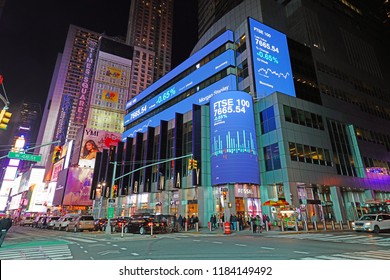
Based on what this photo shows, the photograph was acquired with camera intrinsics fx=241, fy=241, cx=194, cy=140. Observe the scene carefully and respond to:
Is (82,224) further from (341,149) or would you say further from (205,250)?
(341,149)

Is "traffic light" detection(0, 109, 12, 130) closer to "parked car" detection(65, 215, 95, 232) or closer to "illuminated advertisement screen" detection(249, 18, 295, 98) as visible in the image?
"parked car" detection(65, 215, 95, 232)

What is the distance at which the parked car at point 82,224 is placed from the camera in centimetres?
2947

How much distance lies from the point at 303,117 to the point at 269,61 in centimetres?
1183

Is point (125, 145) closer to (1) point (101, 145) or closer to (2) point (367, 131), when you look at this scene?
(1) point (101, 145)

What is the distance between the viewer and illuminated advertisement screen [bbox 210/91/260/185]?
32.6 meters

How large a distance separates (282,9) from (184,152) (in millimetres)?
43467

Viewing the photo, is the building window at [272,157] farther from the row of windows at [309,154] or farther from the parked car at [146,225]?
the parked car at [146,225]

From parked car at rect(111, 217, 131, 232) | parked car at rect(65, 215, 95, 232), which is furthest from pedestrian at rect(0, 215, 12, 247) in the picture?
parked car at rect(65, 215, 95, 232)

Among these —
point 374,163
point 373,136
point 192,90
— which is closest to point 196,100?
point 192,90

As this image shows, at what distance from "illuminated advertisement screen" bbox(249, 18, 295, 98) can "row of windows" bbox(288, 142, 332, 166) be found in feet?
33.8

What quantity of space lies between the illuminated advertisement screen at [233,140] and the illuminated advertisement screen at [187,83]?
38.3 feet

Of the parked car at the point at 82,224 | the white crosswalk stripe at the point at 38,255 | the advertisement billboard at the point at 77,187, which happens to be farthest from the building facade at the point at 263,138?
the advertisement billboard at the point at 77,187

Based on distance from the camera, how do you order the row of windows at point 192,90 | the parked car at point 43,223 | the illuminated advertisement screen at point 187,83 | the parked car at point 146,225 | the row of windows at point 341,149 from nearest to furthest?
the parked car at point 146,225
the row of windows at point 341,149
the parked car at point 43,223
the row of windows at point 192,90
the illuminated advertisement screen at point 187,83
